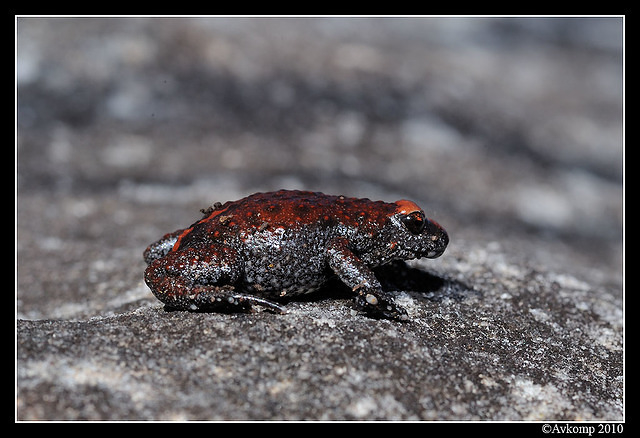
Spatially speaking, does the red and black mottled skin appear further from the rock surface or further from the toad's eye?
the rock surface

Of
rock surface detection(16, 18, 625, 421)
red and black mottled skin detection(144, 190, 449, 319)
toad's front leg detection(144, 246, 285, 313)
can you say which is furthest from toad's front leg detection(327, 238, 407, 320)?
toad's front leg detection(144, 246, 285, 313)

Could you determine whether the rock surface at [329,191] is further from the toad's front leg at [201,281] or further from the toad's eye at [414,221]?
the toad's eye at [414,221]

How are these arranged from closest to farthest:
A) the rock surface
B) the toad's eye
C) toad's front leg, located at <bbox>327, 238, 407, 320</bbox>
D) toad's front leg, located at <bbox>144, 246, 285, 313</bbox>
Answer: the rock surface
toad's front leg, located at <bbox>144, 246, 285, 313</bbox>
toad's front leg, located at <bbox>327, 238, 407, 320</bbox>
the toad's eye

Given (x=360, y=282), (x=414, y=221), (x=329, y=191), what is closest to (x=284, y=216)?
(x=360, y=282)

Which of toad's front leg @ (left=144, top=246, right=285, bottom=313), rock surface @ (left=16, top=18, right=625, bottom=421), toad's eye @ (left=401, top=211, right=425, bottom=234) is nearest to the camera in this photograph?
rock surface @ (left=16, top=18, right=625, bottom=421)

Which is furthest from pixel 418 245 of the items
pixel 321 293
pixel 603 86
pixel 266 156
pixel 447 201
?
pixel 603 86

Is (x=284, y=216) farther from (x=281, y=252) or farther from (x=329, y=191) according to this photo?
(x=329, y=191)

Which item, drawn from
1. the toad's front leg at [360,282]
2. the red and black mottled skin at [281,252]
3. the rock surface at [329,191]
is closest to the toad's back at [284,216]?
the red and black mottled skin at [281,252]
